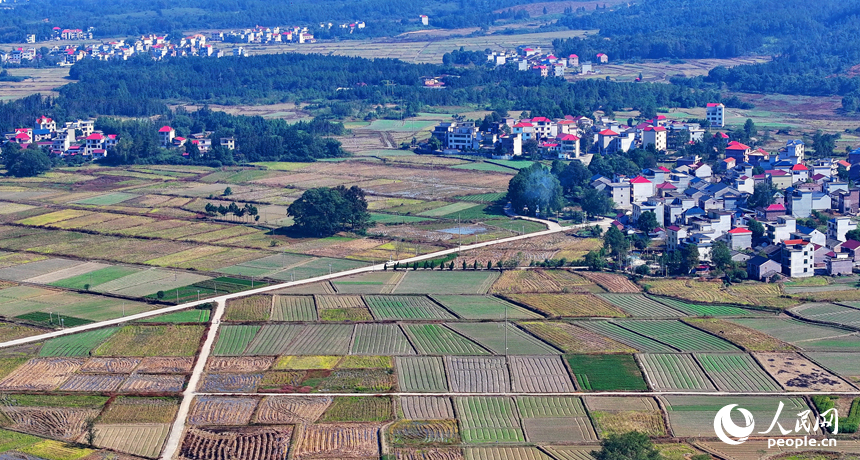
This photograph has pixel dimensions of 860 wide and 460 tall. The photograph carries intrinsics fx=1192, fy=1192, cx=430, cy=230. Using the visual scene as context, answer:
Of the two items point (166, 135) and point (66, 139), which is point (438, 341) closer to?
point (166, 135)

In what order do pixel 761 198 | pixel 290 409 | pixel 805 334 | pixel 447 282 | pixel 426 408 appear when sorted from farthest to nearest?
1. pixel 761 198
2. pixel 447 282
3. pixel 805 334
4. pixel 290 409
5. pixel 426 408

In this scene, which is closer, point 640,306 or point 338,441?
point 338,441

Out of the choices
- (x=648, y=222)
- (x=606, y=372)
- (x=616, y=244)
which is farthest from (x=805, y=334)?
(x=648, y=222)

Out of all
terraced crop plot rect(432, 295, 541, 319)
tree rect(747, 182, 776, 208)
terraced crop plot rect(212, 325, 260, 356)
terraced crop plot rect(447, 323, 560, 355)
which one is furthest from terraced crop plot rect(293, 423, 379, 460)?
tree rect(747, 182, 776, 208)

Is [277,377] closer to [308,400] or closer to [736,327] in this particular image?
[308,400]

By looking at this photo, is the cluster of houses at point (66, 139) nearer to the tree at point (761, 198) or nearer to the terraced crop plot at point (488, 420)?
the tree at point (761, 198)

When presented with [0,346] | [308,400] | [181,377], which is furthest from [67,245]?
[308,400]

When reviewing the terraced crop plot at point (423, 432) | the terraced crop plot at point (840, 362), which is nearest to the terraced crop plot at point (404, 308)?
the terraced crop plot at point (423, 432)
